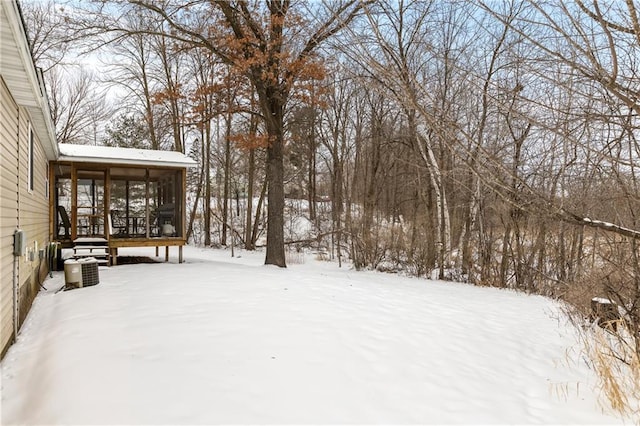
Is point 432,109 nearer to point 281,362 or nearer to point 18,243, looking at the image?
point 281,362

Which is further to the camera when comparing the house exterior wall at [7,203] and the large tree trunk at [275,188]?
the large tree trunk at [275,188]

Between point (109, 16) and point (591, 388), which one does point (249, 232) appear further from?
point (591, 388)

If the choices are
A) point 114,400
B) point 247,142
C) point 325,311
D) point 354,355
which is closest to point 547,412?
point 354,355

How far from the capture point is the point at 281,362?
3430mm

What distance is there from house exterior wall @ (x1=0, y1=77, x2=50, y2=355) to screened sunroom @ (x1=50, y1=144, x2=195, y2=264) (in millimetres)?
2796

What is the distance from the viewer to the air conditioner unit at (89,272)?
6344 millimetres

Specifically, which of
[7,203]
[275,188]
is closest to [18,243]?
[7,203]

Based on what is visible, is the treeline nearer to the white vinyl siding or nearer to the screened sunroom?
the screened sunroom

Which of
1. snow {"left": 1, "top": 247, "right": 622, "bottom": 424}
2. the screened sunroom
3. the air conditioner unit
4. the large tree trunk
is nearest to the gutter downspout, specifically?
snow {"left": 1, "top": 247, "right": 622, "bottom": 424}

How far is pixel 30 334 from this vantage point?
14.2 ft

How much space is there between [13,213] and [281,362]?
330cm

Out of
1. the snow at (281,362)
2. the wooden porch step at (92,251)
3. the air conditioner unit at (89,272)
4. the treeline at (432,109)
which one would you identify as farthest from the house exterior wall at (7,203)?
the wooden porch step at (92,251)

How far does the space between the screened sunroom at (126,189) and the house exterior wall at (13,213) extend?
2.80 m

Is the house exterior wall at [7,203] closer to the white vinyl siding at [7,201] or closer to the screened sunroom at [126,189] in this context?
the white vinyl siding at [7,201]
